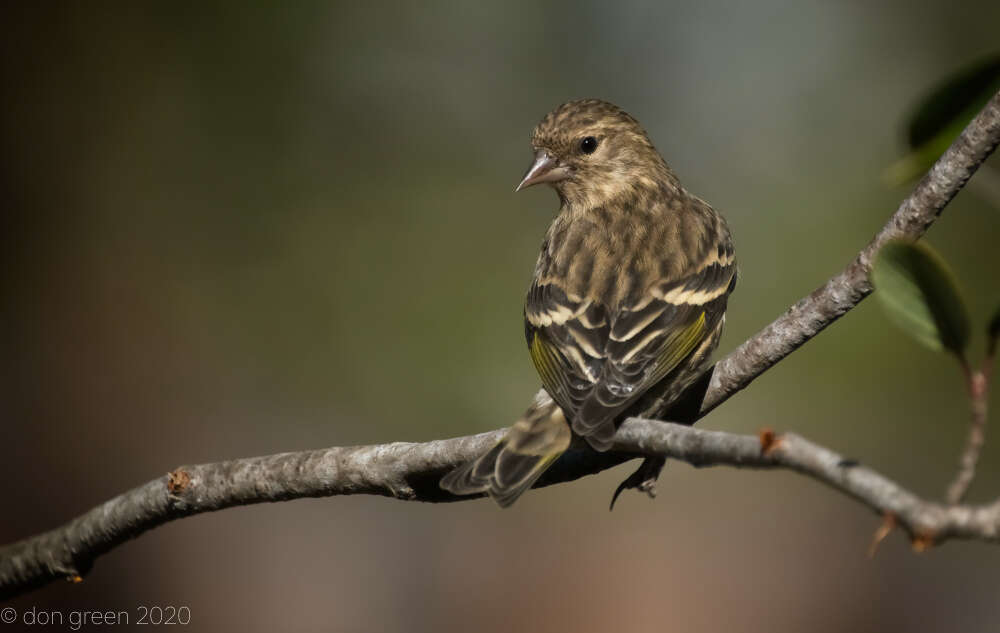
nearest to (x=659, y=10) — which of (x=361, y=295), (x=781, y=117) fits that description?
(x=781, y=117)

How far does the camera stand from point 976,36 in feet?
26.6

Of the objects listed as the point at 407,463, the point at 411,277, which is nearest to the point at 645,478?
the point at 407,463

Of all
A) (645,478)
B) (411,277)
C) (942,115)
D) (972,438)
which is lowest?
(972,438)

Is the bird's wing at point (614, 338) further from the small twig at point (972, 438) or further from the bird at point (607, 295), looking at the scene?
the small twig at point (972, 438)

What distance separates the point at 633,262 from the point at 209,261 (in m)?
4.84

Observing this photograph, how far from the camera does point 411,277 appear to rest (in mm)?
7785

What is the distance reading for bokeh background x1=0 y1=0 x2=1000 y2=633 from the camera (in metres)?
6.89

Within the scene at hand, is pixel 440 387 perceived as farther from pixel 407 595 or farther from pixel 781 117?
pixel 781 117

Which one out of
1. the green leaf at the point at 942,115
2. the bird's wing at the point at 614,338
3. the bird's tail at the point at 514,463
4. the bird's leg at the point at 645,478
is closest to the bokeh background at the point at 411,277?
the bird's wing at the point at 614,338

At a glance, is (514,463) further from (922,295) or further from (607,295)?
(922,295)
